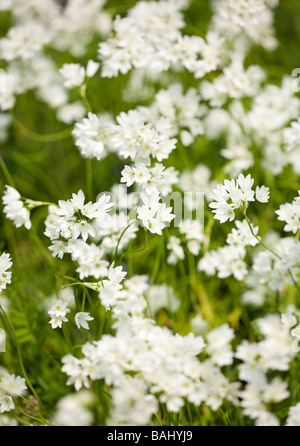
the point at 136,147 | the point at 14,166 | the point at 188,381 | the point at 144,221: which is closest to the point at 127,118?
the point at 136,147

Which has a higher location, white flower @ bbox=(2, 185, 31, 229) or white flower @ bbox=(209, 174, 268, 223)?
white flower @ bbox=(2, 185, 31, 229)

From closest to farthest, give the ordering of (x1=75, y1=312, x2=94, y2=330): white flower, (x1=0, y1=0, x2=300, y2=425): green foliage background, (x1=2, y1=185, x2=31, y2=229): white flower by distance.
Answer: (x1=75, y1=312, x2=94, y2=330): white flower < (x1=2, y1=185, x2=31, y2=229): white flower < (x1=0, y1=0, x2=300, y2=425): green foliage background

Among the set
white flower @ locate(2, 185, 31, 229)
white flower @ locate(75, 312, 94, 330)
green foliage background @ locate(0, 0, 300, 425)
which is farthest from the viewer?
green foliage background @ locate(0, 0, 300, 425)

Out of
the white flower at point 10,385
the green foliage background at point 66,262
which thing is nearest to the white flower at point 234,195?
the green foliage background at point 66,262

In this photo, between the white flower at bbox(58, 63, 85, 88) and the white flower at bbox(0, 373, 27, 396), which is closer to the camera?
the white flower at bbox(0, 373, 27, 396)

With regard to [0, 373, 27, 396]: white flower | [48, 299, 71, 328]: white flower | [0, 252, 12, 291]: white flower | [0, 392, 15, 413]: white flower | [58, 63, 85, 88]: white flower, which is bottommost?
[0, 392, 15, 413]: white flower

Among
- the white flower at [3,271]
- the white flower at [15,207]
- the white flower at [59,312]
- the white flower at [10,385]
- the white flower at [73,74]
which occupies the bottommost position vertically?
the white flower at [10,385]

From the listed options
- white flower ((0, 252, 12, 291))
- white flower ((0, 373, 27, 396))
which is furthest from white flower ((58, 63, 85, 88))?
white flower ((0, 373, 27, 396))

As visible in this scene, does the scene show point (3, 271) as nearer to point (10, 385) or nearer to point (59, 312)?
point (59, 312)

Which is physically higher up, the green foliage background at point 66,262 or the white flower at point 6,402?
the green foliage background at point 66,262

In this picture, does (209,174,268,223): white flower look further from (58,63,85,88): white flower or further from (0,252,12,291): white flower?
(58,63,85,88): white flower

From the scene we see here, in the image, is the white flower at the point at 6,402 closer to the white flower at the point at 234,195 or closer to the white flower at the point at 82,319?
the white flower at the point at 82,319
